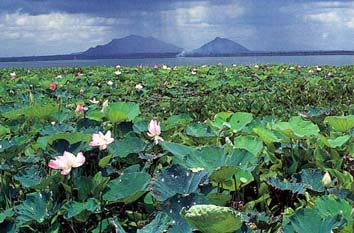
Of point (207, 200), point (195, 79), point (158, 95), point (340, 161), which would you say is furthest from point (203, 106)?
point (207, 200)

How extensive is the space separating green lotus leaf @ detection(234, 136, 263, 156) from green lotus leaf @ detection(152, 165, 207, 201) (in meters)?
0.33

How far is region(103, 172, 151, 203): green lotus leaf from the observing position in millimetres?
1419

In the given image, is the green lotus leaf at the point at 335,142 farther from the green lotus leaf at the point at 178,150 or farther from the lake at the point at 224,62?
the lake at the point at 224,62

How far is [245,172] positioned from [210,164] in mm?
90

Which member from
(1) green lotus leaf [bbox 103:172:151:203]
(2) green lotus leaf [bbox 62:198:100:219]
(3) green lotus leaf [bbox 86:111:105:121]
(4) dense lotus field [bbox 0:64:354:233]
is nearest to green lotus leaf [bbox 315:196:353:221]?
(4) dense lotus field [bbox 0:64:354:233]

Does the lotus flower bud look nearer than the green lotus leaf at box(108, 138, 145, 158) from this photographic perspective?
Yes

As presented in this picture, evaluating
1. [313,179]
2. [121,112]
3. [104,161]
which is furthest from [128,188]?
[121,112]

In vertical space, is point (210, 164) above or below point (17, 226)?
above

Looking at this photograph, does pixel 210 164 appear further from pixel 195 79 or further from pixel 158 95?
pixel 195 79

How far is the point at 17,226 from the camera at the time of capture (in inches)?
57.4

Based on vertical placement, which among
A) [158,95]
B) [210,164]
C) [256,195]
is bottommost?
[158,95]

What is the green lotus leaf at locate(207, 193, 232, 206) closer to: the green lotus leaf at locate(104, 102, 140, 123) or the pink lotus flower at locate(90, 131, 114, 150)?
the pink lotus flower at locate(90, 131, 114, 150)

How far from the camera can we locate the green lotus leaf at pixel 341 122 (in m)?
1.86

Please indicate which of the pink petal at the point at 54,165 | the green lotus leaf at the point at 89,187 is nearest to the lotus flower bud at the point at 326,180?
the green lotus leaf at the point at 89,187
